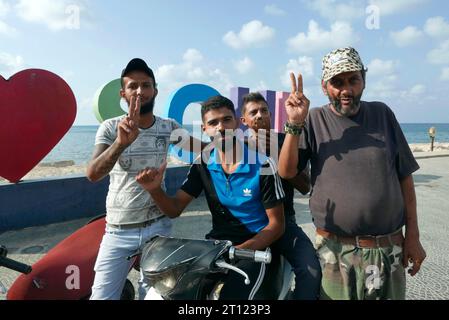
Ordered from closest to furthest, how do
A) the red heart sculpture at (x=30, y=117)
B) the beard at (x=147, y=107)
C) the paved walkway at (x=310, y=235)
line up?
the beard at (x=147, y=107) < the paved walkway at (x=310, y=235) < the red heart sculpture at (x=30, y=117)

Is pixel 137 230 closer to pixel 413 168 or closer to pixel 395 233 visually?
pixel 395 233

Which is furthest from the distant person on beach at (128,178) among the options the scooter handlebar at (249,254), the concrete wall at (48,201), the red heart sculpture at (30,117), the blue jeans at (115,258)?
the concrete wall at (48,201)

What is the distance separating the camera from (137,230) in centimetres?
213

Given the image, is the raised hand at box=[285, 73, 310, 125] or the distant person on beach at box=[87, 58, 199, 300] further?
the distant person on beach at box=[87, 58, 199, 300]

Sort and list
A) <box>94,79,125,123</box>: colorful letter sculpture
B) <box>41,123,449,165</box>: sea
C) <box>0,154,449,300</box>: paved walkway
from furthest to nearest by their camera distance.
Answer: <box>41,123,449,165</box>: sea < <box>94,79,125,123</box>: colorful letter sculpture < <box>0,154,449,300</box>: paved walkway

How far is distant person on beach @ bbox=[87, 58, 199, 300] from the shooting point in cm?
199

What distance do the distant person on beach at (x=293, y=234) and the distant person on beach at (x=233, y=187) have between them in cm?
15

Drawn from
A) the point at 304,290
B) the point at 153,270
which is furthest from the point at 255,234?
the point at 153,270

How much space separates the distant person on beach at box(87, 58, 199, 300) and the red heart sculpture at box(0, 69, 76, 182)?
10.2 ft

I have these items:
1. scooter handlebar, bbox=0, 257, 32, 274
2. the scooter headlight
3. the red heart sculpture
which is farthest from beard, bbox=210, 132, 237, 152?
the red heart sculpture

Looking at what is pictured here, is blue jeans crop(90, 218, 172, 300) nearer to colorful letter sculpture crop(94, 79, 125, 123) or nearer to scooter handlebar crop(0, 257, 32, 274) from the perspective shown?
scooter handlebar crop(0, 257, 32, 274)

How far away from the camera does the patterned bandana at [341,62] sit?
5.81ft

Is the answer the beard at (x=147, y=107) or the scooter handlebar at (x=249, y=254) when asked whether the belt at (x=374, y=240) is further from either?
the beard at (x=147, y=107)

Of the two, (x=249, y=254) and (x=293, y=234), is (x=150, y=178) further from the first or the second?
(x=293, y=234)
